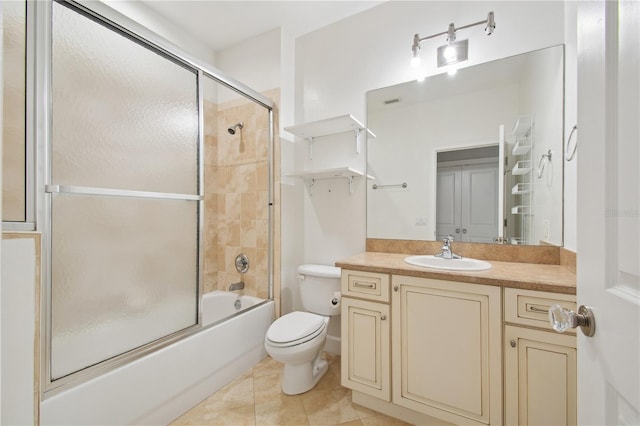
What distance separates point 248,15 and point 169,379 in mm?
2601

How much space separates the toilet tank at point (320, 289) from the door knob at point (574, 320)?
1497mm

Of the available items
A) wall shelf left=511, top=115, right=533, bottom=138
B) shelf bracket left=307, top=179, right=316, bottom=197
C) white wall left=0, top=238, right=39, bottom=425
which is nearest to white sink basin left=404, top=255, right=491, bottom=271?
wall shelf left=511, top=115, right=533, bottom=138

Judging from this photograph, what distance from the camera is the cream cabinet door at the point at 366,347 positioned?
1521 mm

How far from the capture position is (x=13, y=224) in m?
1.08

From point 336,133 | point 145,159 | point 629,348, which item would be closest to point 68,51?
point 145,159

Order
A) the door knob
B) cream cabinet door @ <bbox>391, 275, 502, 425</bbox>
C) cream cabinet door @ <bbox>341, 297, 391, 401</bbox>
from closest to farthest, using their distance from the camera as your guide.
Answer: the door knob < cream cabinet door @ <bbox>391, 275, 502, 425</bbox> < cream cabinet door @ <bbox>341, 297, 391, 401</bbox>

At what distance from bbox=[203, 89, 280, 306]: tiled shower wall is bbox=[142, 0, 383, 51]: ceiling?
58 cm

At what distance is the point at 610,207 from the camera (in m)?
0.50

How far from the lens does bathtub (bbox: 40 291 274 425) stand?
1.19m

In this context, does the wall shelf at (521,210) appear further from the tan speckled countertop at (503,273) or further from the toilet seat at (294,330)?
the toilet seat at (294,330)

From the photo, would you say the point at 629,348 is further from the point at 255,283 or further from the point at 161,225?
the point at 255,283

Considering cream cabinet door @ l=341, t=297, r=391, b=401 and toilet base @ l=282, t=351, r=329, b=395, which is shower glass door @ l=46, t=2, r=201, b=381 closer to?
toilet base @ l=282, t=351, r=329, b=395

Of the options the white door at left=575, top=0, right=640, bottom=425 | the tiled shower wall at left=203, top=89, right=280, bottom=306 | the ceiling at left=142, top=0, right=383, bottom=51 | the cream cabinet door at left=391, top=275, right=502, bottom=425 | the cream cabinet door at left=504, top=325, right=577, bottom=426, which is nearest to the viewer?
the white door at left=575, top=0, right=640, bottom=425

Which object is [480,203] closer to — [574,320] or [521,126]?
[521,126]
